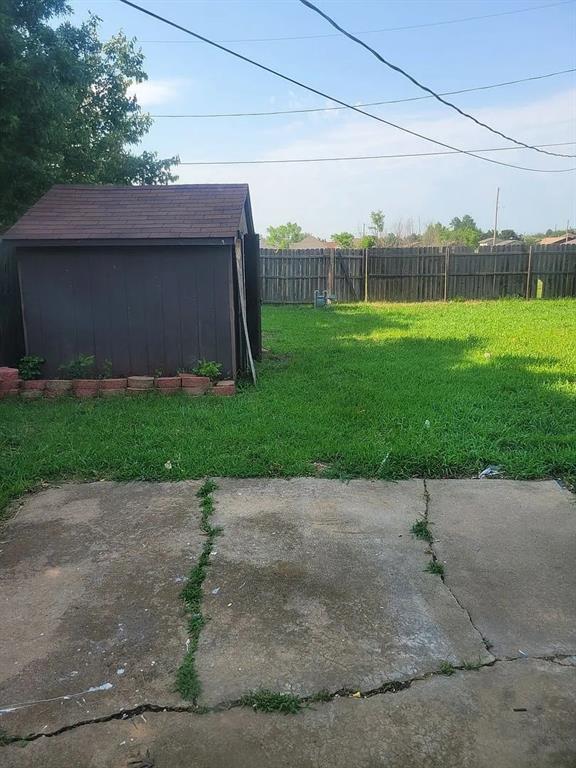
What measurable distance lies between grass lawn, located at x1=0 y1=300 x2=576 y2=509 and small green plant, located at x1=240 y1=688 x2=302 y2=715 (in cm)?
233

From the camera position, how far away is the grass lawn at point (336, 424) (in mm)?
4676

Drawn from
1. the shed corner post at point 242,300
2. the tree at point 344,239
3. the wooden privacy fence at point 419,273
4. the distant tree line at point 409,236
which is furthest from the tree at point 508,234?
the shed corner post at point 242,300

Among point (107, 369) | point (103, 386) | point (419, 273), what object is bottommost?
point (103, 386)

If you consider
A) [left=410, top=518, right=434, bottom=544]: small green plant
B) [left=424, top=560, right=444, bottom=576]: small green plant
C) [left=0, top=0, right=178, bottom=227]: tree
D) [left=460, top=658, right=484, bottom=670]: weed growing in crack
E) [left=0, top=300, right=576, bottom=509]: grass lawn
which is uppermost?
[left=0, top=0, right=178, bottom=227]: tree

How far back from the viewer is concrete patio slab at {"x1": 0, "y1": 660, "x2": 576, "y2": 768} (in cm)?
201

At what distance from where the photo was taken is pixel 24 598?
9.87ft

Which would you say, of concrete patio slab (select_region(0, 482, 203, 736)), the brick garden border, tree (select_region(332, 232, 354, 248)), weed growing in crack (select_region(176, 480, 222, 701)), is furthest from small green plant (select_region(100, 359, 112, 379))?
tree (select_region(332, 232, 354, 248))

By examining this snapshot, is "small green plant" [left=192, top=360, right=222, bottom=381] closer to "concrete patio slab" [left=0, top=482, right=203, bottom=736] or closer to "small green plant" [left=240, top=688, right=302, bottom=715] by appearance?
"concrete patio slab" [left=0, top=482, right=203, bottom=736]

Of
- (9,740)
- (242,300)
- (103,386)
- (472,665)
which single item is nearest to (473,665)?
(472,665)

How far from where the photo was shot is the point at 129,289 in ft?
→ 23.9

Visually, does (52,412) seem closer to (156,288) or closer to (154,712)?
(156,288)

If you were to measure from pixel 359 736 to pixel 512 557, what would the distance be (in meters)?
1.65

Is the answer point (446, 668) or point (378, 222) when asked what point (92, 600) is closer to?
point (446, 668)

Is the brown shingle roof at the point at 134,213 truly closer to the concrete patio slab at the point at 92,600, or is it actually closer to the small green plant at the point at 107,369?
the small green plant at the point at 107,369
